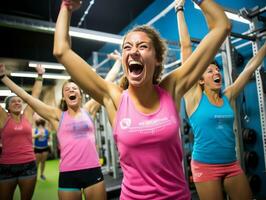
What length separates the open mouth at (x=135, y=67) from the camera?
49.0 inches

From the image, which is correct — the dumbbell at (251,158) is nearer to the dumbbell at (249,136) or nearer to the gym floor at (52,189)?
the dumbbell at (249,136)

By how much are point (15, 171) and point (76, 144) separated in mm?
1086

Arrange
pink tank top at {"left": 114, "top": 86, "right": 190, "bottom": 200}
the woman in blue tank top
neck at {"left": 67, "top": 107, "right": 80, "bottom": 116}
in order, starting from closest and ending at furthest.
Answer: pink tank top at {"left": 114, "top": 86, "right": 190, "bottom": 200}, the woman in blue tank top, neck at {"left": 67, "top": 107, "right": 80, "bottom": 116}

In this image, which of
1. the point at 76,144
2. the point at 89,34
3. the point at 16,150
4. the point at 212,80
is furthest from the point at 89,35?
the point at 212,80

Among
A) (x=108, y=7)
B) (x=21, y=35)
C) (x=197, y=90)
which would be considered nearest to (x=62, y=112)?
(x=197, y=90)

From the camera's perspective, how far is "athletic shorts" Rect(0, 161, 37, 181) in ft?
9.62

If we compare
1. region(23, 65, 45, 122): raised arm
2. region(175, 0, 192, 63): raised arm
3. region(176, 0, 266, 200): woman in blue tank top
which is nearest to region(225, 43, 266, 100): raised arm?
region(176, 0, 266, 200): woman in blue tank top

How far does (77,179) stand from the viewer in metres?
2.34

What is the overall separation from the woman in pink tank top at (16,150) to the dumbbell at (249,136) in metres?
3.21

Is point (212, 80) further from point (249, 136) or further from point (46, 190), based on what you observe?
point (46, 190)

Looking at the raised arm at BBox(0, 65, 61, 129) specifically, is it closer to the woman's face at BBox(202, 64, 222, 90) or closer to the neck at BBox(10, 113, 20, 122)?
the neck at BBox(10, 113, 20, 122)

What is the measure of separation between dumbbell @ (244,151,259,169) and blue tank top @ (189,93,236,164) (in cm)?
194

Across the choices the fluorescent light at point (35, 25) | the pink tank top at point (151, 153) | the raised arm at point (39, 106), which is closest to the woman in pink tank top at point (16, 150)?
the raised arm at point (39, 106)

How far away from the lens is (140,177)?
1.14m
